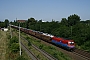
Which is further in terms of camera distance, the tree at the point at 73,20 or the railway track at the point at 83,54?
the tree at the point at 73,20

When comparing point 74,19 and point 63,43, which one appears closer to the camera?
point 63,43

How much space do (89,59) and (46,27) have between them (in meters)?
49.1

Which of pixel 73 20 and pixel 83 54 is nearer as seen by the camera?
pixel 83 54

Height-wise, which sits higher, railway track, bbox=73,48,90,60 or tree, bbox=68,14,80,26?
tree, bbox=68,14,80,26

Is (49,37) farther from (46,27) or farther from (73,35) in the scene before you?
(46,27)

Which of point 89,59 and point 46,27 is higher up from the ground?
point 46,27

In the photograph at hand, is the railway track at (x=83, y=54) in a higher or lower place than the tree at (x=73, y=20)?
lower

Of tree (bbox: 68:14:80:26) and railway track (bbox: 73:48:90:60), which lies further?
tree (bbox: 68:14:80:26)

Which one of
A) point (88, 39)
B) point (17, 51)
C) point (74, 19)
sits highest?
point (74, 19)

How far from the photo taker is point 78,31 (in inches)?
1975

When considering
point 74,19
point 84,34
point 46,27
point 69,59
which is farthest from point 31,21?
point 69,59

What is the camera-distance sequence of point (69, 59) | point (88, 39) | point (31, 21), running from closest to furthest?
point (69, 59)
point (88, 39)
point (31, 21)

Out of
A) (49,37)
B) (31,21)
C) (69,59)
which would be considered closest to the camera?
(69,59)

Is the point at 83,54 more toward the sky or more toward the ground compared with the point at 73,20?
more toward the ground
